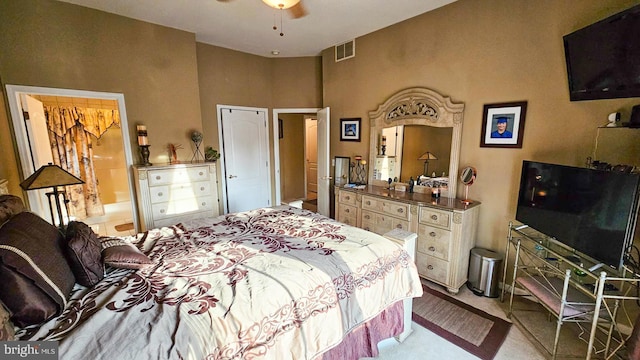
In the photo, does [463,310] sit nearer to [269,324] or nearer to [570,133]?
[570,133]

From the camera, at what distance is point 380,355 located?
1.97 metres

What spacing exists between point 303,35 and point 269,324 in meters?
3.76

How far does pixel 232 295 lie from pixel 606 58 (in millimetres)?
2878

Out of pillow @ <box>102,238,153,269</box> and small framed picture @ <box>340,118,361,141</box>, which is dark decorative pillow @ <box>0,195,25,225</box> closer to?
pillow @ <box>102,238,153,269</box>

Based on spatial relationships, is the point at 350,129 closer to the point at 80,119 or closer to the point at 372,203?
the point at 372,203

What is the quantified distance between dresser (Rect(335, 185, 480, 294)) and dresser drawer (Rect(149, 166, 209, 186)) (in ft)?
7.69

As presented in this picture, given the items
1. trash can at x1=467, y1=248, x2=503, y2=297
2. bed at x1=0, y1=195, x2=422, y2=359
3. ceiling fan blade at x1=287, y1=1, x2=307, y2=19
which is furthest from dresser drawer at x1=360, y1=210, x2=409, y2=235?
ceiling fan blade at x1=287, y1=1, x2=307, y2=19

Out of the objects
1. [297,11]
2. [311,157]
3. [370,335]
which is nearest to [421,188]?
[370,335]

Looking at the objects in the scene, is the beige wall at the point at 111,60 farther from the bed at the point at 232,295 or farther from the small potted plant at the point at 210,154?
the bed at the point at 232,295

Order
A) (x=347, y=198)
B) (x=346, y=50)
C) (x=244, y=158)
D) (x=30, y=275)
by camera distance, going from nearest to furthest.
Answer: (x=30, y=275) < (x=347, y=198) < (x=346, y=50) < (x=244, y=158)

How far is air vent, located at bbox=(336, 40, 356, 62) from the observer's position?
3955 mm

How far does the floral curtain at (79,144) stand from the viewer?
4.55m

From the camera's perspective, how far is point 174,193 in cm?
340

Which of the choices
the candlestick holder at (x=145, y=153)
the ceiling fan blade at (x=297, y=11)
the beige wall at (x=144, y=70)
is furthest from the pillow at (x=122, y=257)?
the ceiling fan blade at (x=297, y=11)
